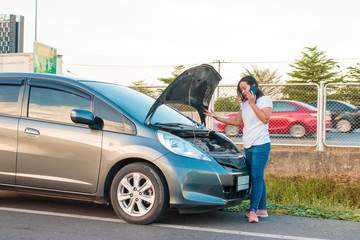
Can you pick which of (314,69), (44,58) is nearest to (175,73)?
(314,69)

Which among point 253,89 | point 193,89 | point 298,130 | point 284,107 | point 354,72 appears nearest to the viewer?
point 253,89

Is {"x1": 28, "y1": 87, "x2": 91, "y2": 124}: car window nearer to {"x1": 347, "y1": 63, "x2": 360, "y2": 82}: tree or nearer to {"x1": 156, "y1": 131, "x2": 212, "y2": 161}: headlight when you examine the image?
{"x1": 156, "y1": 131, "x2": 212, "y2": 161}: headlight

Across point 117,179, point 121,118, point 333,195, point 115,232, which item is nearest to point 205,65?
point 121,118

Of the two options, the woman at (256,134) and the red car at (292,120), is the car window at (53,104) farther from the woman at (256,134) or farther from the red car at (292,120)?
the red car at (292,120)

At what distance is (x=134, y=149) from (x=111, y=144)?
0.94 ft

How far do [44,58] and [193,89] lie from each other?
584 inches

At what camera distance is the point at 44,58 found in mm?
19109

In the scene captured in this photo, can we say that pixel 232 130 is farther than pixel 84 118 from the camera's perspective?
Yes

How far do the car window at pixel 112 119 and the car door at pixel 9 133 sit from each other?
3.40ft

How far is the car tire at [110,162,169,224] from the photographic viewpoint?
4.69 meters

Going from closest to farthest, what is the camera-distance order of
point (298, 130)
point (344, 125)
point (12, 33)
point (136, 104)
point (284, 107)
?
point (136, 104)
point (344, 125)
point (298, 130)
point (284, 107)
point (12, 33)

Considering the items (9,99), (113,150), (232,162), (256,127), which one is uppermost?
(9,99)

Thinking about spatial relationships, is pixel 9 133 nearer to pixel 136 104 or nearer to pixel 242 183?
pixel 136 104

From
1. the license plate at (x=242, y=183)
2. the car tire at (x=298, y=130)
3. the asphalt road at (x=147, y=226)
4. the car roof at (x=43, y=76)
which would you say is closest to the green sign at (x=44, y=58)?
the car tire at (x=298, y=130)
